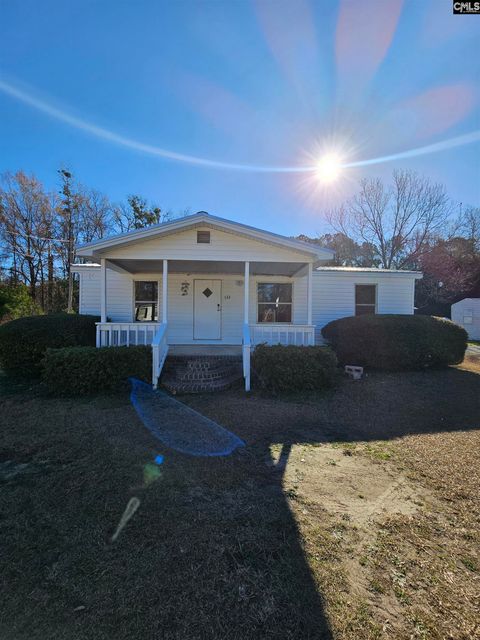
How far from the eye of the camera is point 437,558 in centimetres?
236

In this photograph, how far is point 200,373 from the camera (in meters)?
7.78

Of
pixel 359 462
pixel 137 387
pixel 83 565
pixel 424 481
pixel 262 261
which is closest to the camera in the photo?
pixel 83 565

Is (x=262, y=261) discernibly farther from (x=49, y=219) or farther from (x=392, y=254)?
(x=49, y=219)

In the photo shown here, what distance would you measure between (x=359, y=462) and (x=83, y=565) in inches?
124

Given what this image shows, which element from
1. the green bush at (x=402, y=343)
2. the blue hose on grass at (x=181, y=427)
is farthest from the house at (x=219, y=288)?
the blue hose on grass at (x=181, y=427)

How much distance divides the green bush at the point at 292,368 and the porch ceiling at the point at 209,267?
281cm

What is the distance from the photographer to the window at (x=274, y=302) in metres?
11.1

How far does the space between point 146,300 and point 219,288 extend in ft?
8.35

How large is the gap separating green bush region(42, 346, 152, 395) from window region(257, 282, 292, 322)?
16.5 ft

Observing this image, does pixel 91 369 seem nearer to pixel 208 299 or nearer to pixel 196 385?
pixel 196 385

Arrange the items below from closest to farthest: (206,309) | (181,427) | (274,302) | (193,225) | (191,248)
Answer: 1. (181,427)
2. (193,225)
3. (191,248)
4. (206,309)
5. (274,302)

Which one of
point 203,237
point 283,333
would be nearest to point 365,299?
point 283,333

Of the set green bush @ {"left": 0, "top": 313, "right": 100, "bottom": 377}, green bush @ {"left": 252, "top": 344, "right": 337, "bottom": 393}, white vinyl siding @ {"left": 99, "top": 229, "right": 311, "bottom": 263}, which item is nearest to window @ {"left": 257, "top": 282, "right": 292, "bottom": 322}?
white vinyl siding @ {"left": 99, "top": 229, "right": 311, "bottom": 263}

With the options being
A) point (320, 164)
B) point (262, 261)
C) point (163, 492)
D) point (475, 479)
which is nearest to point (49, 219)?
point (320, 164)
